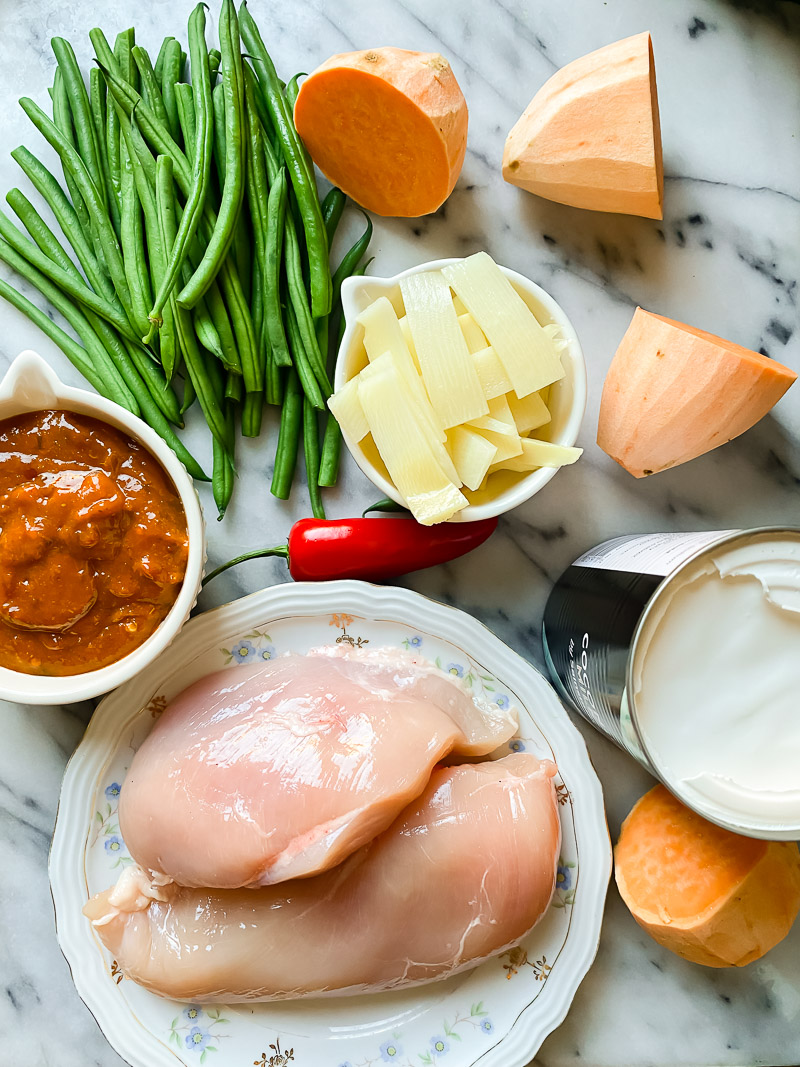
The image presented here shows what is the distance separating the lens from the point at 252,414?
175cm

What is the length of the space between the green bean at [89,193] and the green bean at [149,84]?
0.64ft

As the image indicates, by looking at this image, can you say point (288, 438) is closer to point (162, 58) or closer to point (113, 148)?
point (113, 148)

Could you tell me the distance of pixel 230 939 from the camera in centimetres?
154

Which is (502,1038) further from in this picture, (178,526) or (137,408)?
(137,408)

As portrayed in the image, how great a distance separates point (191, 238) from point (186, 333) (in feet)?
0.62

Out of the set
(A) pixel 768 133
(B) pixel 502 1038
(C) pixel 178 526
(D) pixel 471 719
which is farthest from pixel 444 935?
(A) pixel 768 133

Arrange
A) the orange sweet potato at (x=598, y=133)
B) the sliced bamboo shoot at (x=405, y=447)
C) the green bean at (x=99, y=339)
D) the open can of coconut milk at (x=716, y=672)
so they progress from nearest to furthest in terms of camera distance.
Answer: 1. the open can of coconut milk at (x=716, y=672)
2. the sliced bamboo shoot at (x=405, y=447)
3. the orange sweet potato at (x=598, y=133)
4. the green bean at (x=99, y=339)

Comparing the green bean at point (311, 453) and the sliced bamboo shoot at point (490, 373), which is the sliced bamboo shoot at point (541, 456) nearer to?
the sliced bamboo shoot at point (490, 373)

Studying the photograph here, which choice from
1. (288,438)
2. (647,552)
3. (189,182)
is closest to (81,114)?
(189,182)

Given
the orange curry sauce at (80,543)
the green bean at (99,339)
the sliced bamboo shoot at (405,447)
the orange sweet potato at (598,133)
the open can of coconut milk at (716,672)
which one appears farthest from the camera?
the green bean at (99,339)


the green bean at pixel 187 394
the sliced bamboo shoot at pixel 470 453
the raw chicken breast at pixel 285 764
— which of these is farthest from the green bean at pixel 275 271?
the raw chicken breast at pixel 285 764

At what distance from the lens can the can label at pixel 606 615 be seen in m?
1.22

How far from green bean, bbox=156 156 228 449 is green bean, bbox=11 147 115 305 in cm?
15

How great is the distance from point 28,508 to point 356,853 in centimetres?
90
